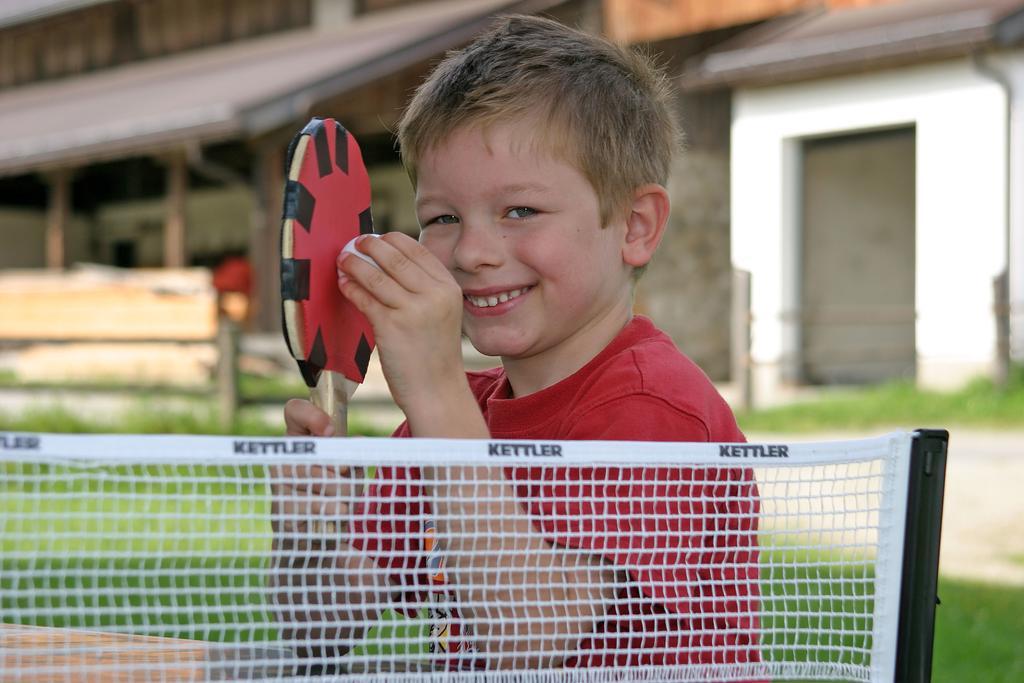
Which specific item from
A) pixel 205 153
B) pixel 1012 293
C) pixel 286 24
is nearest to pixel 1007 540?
pixel 1012 293

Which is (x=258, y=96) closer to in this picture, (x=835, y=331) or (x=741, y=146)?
(x=741, y=146)

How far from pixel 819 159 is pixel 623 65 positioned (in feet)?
47.7

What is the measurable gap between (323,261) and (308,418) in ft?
0.77

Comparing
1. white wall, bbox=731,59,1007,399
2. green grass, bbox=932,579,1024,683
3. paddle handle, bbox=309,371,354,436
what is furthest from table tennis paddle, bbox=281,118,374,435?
white wall, bbox=731,59,1007,399

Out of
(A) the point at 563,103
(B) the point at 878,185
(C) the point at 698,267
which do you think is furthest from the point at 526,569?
(B) the point at 878,185

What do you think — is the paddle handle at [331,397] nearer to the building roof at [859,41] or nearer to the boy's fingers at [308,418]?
the boy's fingers at [308,418]

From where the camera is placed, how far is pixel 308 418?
71.2 inches

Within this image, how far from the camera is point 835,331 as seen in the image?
15.6 m

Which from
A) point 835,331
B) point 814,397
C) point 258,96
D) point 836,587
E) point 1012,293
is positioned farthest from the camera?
point 835,331

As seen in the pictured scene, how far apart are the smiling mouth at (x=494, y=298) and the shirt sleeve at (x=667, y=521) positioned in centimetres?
26

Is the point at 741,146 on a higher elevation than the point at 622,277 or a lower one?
higher

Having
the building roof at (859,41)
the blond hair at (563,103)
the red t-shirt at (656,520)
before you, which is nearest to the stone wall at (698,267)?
the building roof at (859,41)

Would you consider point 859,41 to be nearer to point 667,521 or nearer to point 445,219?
point 445,219

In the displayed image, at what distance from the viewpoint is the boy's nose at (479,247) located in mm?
1922
